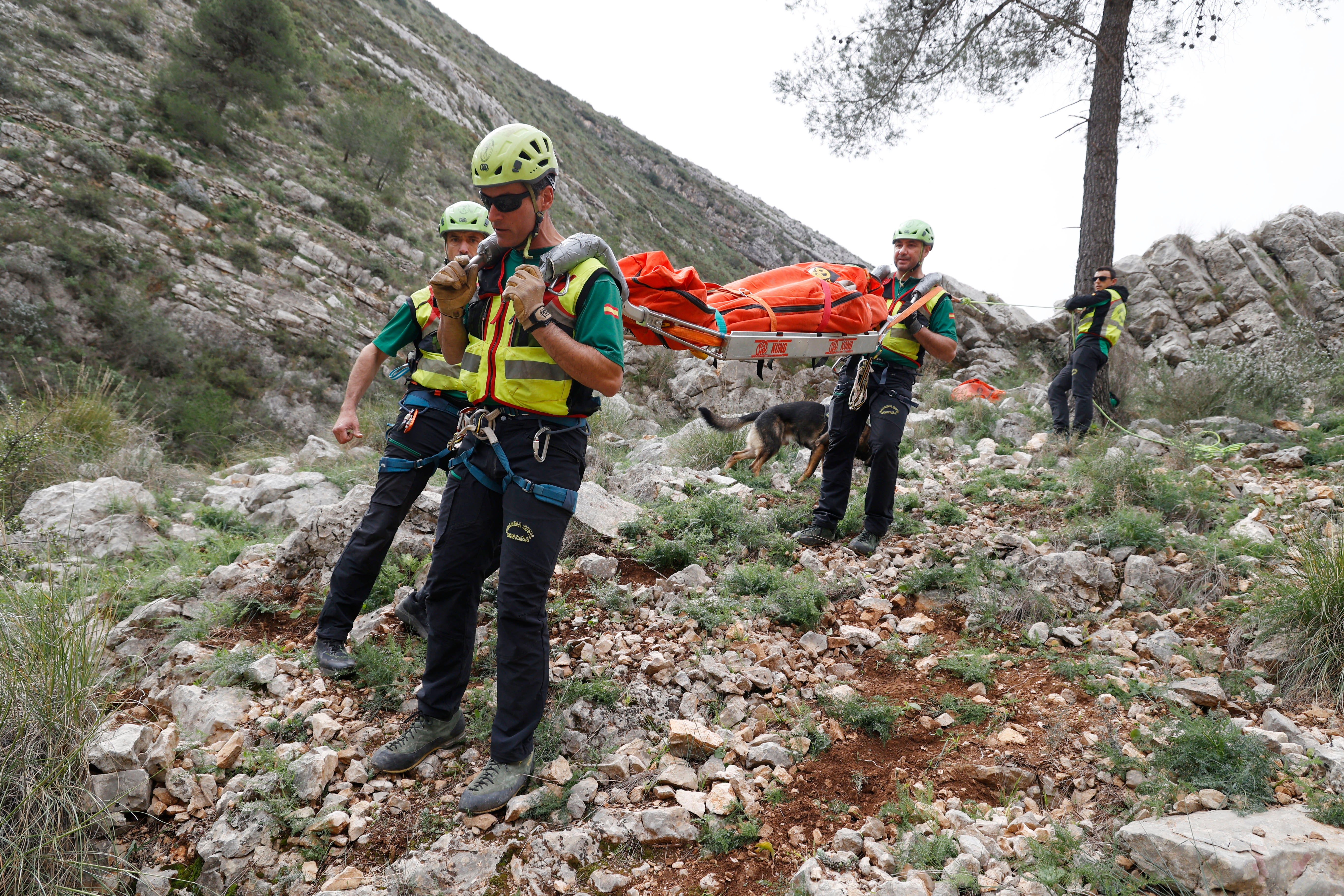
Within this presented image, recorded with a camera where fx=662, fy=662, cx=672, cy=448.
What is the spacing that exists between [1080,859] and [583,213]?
1480 inches

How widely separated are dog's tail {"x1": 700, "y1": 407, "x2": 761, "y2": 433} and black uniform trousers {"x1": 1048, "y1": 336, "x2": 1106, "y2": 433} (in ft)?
11.9

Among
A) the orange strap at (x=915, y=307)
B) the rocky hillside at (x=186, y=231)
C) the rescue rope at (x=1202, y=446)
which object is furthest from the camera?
the rocky hillside at (x=186, y=231)

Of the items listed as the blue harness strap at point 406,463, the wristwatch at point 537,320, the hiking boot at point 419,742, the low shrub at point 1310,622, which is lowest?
the hiking boot at point 419,742

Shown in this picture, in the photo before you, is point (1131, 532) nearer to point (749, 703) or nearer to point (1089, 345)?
point (749, 703)

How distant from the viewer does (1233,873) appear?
6.21 feet

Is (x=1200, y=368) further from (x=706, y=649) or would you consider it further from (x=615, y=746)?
(x=615, y=746)

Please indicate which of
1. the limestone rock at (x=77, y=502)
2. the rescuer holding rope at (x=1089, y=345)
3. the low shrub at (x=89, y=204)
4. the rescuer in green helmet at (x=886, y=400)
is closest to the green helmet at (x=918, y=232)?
the rescuer in green helmet at (x=886, y=400)

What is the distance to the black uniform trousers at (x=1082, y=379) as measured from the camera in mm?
7613

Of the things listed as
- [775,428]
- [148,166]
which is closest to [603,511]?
[775,428]

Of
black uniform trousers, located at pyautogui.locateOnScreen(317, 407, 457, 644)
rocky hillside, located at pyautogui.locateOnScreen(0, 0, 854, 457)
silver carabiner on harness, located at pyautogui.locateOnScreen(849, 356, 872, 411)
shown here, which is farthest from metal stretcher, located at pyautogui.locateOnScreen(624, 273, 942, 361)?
rocky hillside, located at pyautogui.locateOnScreen(0, 0, 854, 457)

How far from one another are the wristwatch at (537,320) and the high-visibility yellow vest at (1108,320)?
7.70 metres

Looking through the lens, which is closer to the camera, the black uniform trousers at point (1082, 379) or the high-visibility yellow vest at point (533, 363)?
the high-visibility yellow vest at point (533, 363)

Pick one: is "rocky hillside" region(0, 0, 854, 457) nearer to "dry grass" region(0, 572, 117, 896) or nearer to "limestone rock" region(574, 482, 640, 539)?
"limestone rock" region(574, 482, 640, 539)

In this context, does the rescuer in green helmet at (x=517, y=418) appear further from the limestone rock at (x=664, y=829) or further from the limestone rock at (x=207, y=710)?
the limestone rock at (x=207, y=710)
